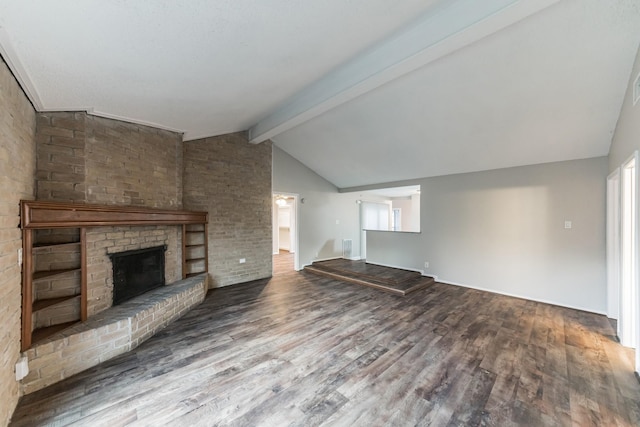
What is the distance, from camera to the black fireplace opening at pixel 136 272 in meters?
3.08

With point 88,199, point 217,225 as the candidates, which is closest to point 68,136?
point 88,199

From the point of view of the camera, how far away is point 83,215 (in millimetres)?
2510

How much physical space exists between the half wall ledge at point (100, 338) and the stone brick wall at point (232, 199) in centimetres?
164

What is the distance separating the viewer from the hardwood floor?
1813 mm

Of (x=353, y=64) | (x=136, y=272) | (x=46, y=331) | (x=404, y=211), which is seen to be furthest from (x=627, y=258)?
(x=404, y=211)

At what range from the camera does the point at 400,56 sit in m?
2.35

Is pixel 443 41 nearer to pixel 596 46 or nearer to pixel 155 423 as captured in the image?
pixel 596 46

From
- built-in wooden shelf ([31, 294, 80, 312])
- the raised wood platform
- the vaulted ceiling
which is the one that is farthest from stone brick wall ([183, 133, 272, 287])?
built-in wooden shelf ([31, 294, 80, 312])

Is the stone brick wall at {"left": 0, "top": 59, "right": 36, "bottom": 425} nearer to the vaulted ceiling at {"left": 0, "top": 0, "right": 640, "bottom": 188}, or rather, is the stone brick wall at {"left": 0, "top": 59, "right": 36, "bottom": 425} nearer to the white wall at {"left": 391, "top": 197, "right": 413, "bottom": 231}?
the vaulted ceiling at {"left": 0, "top": 0, "right": 640, "bottom": 188}

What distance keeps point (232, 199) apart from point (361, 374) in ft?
13.6

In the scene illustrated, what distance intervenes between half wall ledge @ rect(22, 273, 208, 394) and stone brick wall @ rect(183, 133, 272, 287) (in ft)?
5.40

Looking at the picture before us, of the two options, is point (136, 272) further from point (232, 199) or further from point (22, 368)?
point (232, 199)

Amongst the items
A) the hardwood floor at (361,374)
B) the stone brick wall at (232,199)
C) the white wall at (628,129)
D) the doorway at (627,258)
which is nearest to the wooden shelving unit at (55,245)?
the hardwood floor at (361,374)

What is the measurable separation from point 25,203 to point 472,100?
481 cm
